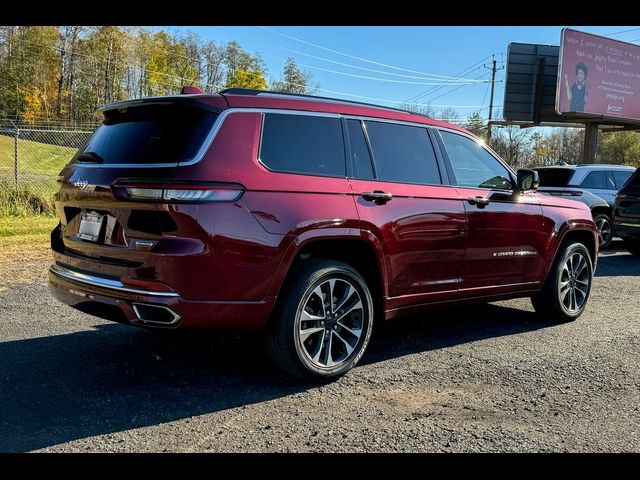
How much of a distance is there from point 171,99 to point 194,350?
210cm

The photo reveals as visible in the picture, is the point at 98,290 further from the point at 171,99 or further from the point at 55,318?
the point at 55,318

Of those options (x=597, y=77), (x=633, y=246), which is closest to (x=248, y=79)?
(x=597, y=77)

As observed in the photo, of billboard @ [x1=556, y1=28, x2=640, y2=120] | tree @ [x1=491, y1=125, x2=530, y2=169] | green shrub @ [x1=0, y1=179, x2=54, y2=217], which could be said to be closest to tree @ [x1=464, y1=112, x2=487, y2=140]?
tree @ [x1=491, y1=125, x2=530, y2=169]

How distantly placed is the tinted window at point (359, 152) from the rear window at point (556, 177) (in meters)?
8.77

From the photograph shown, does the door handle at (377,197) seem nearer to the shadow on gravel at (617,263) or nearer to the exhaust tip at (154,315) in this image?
the exhaust tip at (154,315)

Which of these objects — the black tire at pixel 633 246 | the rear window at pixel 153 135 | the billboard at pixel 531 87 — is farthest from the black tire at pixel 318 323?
the billboard at pixel 531 87

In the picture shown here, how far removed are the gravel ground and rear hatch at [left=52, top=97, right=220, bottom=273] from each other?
917mm

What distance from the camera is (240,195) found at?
3527mm

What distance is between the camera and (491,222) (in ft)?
16.9

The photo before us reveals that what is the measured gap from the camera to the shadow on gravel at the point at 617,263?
30.8ft

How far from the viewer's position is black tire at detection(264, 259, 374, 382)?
3773 mm

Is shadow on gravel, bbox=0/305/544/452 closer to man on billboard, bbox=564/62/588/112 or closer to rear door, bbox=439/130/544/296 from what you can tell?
rear door, bbox=439/130/544/296
